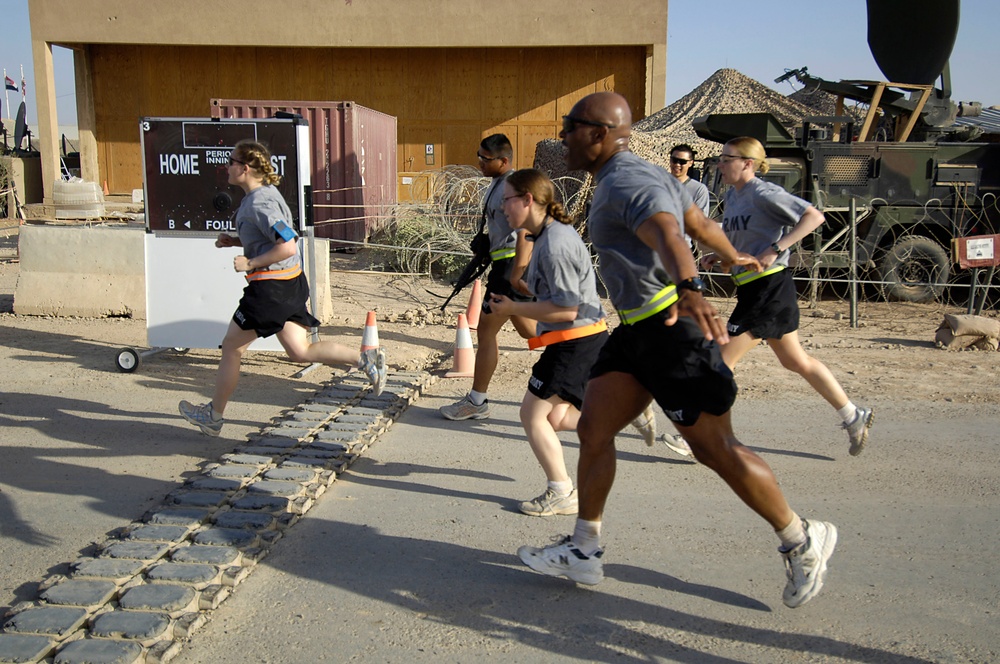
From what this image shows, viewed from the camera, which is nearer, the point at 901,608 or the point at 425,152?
the point at 901,608

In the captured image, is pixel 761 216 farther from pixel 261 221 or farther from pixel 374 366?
pixel 261 221

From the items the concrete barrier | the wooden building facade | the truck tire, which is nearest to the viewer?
the concrete barrier

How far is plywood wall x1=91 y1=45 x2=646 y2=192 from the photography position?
23344 millimetres

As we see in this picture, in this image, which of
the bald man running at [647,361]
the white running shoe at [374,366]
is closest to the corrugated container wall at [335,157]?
the white running shoe at [374,366]

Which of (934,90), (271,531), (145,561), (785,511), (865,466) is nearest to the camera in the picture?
(785,511)

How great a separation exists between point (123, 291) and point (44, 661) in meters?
7.46

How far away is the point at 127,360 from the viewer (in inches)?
303

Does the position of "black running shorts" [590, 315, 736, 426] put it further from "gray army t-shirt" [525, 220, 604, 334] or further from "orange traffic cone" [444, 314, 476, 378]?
"orange traffic cone" [444, 314, 476, 378]

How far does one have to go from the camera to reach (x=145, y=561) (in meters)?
3.96

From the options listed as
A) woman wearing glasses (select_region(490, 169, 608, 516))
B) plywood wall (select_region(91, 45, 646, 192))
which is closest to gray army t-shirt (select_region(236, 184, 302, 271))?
woman wearing glasses (select_region(490, 169, 608, 516))

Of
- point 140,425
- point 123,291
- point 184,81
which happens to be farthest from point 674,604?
point 184,81

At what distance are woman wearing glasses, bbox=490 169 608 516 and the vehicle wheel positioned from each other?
4.45 metres

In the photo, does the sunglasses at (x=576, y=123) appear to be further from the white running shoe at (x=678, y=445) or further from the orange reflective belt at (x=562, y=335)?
the white running shoe at (x=678, y=445)

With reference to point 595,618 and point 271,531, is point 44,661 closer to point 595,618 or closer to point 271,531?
point 271,531
